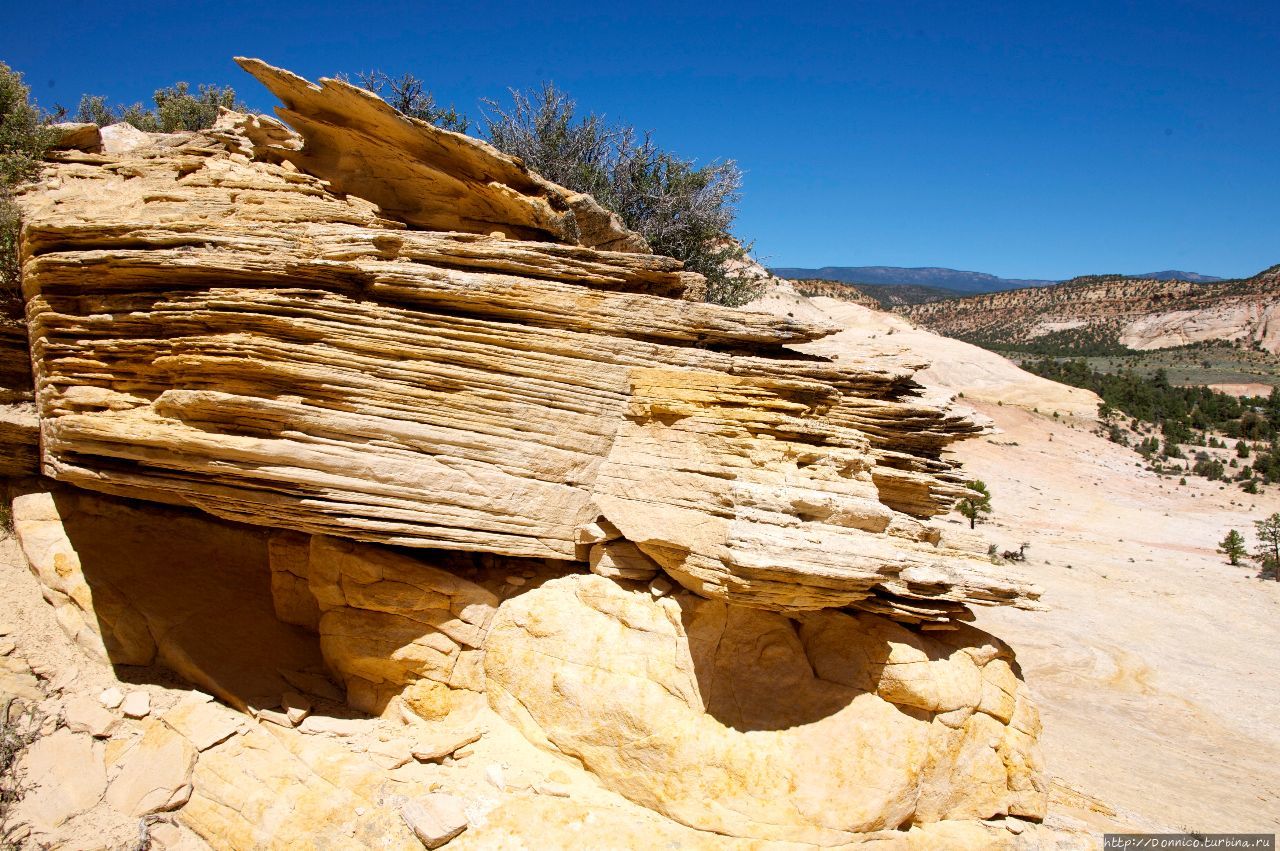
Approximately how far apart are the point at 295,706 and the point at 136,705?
1.58 m

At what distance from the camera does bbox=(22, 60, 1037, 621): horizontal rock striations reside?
6844mm

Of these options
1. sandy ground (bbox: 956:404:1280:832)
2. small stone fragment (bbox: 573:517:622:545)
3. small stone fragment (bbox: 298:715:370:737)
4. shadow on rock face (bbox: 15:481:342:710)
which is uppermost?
small stone fragment (bbox: 573:517:622:545)

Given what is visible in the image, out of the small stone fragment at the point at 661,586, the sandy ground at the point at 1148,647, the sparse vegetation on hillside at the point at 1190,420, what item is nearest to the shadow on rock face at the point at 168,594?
the small stone fragment at the point at 661,586

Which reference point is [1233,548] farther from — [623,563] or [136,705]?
[136,705]

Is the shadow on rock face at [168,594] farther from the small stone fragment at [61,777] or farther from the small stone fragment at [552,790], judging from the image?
the small stone fragment at [552,790]

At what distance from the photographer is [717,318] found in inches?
324

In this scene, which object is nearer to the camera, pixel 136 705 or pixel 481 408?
pixel 136 705

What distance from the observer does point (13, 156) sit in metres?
10.1

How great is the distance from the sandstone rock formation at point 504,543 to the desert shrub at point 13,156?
50.5 inches

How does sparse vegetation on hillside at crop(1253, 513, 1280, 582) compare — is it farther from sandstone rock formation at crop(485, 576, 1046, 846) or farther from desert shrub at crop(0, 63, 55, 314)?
desert shrub at crop(0, 63, 55, 314)

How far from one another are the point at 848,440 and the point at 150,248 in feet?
26.6

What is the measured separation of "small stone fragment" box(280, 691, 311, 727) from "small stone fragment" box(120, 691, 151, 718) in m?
1.33

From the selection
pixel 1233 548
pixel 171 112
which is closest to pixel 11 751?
pixel 171 112

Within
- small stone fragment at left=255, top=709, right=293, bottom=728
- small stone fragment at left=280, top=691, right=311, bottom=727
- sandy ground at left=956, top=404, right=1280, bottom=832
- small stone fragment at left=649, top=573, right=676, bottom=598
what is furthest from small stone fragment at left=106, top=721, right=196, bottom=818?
sandy ground at left=956, top=404, right=1280, bottom=832
